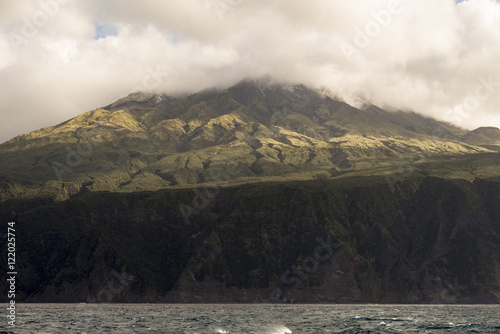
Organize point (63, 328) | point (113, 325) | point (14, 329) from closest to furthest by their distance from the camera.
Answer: point (14, 329), point (63, 328), point (113, 325)

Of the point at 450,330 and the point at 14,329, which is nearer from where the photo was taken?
the point at 14,329

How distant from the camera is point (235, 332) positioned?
157500 millimetres

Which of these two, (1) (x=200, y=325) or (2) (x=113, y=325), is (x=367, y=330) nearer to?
(1) (x=200, y=325)

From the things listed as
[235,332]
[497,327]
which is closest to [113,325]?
[235,332]

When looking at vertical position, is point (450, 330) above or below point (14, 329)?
below

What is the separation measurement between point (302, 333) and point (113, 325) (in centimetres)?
5989

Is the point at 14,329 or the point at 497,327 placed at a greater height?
the point at 14,329

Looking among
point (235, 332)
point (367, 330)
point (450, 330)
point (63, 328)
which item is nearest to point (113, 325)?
point (63, 328)

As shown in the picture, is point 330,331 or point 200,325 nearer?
point 330,331

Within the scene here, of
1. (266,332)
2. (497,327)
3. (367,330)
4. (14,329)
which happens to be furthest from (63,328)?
(497,327)

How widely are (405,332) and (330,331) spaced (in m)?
21.1

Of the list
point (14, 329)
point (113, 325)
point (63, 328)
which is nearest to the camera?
point (14, 329)

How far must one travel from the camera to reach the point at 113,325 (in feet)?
591

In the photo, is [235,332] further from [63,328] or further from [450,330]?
[450,330]
